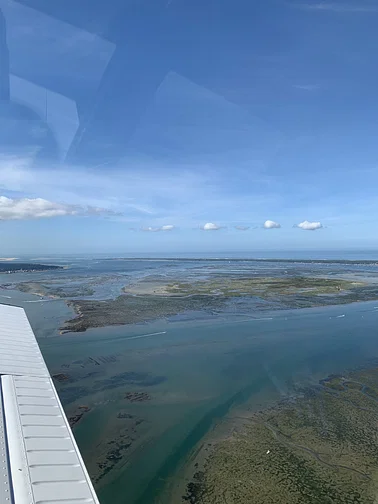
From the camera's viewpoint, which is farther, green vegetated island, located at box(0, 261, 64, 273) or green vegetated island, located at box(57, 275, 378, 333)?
green vegetated island, located at box(0, 261, 64, 273)

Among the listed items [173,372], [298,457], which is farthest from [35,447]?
[173,372]

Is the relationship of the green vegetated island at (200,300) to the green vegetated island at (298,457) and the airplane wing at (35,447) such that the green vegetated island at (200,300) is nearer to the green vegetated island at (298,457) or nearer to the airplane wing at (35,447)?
the green vegetated island at (298,457)

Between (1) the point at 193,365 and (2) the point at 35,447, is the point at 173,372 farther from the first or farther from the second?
(2) the point at 35,447

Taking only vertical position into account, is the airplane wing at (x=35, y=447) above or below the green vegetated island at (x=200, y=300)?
above

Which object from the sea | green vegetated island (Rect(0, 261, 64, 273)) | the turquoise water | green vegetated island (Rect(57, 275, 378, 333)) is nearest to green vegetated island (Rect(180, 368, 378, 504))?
the sea

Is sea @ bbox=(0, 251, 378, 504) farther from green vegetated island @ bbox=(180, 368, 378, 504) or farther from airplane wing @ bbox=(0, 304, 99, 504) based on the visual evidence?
airplane wing @ bbox=(0, 304, 99, 504)

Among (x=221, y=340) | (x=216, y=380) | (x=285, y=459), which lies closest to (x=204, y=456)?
(x=285, y=459)

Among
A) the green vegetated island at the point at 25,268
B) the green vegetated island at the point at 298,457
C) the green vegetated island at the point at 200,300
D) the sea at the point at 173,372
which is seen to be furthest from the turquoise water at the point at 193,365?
the green vegetated island at the point at 25,268
